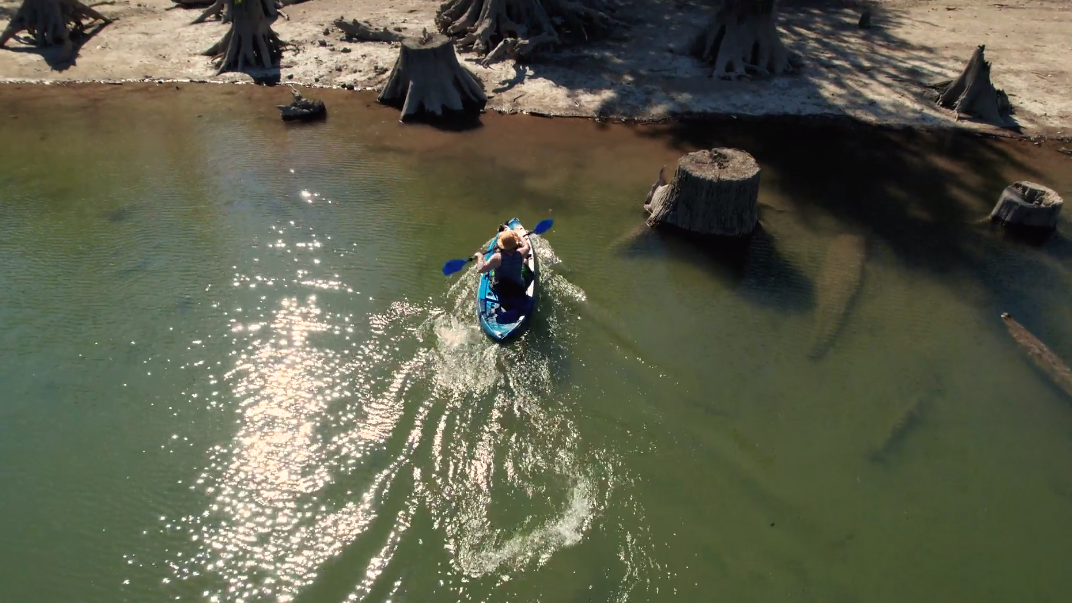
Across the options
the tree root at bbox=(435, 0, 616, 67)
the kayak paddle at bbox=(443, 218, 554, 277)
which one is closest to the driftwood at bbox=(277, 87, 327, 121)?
the tree root at bbox=(435, 0, 616, 67)

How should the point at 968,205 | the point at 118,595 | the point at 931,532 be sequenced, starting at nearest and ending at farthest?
the point at 118,595 → the point at 931,532 → the point at 968,205

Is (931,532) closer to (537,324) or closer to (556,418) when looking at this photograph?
(556,418)

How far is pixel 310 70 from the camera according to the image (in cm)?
1507

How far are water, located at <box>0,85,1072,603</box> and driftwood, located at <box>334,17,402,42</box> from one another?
17.4 feet

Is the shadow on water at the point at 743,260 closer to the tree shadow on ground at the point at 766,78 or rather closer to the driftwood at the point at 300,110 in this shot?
the tree shadow on ground at the point at 766,78

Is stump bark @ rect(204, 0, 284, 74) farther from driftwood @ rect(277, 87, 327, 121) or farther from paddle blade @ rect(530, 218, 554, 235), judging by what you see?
paddle blade @ rect(530, 218, 554, 235)

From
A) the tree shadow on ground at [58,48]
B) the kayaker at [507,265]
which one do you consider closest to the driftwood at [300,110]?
the tree shadow on ground at [58,48]

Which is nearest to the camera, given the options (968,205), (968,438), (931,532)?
(931,532)

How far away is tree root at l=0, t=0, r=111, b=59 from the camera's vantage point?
51.0 feet

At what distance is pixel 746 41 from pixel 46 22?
50.5 ft

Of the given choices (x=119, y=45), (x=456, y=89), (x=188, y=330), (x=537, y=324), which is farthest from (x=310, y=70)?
(x=537, y=324)

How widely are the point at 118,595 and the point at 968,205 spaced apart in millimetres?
11946

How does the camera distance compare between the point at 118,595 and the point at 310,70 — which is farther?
the point at 310,70

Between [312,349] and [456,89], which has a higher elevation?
[456,89]
